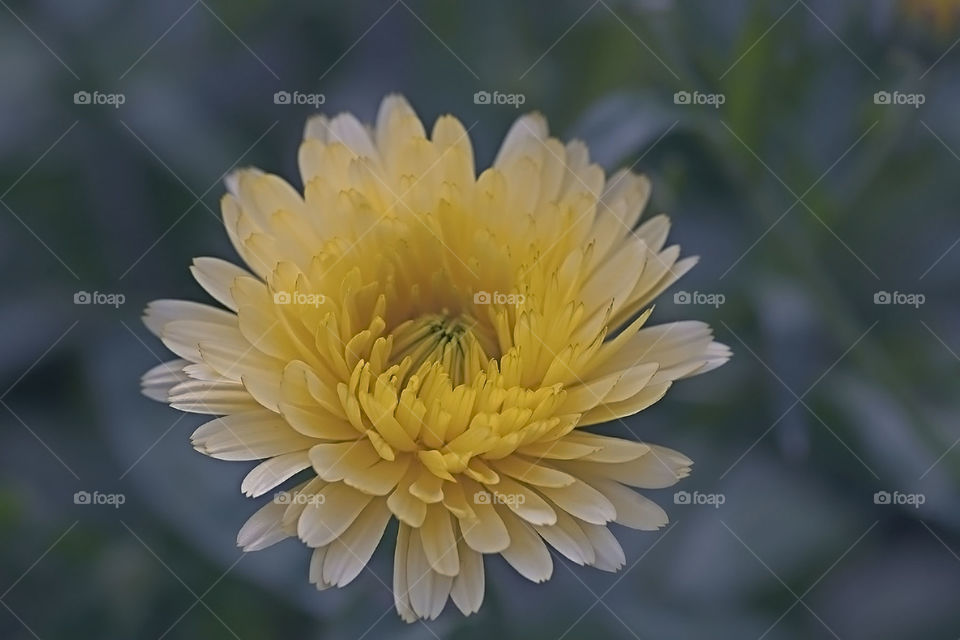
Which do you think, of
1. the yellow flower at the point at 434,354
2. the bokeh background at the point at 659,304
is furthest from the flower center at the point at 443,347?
the bokeh background at the point at 659,304

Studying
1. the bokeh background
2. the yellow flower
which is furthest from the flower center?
the bokeh background

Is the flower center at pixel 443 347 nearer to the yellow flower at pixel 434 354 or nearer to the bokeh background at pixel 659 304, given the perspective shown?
the yellow flower at pixel 434 354

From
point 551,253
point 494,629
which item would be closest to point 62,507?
point 494,629

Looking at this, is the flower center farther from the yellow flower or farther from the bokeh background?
the bokeh background

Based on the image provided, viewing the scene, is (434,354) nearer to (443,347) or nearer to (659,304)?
(443,347)

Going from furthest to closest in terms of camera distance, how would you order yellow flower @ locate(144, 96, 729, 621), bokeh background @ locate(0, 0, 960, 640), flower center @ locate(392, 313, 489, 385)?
bokeh background @ locate(0, 0, 960, 640)
flower center @ locate(392, 313, 489, 385)
yellow flower @ locate(144, 96, 729, 621)

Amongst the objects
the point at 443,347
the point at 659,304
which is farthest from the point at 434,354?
the point at 659,304
